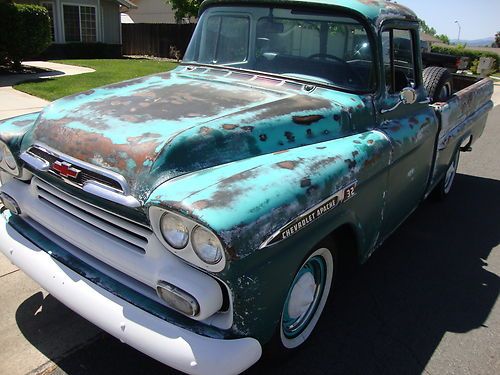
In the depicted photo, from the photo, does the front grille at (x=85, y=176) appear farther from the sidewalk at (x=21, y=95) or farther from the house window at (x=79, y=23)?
the house window at (x=79, y=23)

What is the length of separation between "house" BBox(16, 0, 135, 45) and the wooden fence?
2.21m

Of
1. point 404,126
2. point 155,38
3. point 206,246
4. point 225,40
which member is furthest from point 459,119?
point 155,38

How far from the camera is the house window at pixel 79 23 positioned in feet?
61.7

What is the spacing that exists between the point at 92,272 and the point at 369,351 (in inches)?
63.8

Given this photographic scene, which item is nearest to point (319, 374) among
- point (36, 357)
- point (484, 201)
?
point (36, 357)

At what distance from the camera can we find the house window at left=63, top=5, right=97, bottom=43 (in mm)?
18812

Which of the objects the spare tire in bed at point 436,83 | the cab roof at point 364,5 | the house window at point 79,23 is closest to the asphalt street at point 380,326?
the spare tire in bed at point 436,83

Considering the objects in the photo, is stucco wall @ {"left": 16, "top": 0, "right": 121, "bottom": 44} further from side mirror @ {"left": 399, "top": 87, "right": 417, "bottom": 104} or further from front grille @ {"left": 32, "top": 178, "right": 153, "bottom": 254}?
side mirror @ {"left": 399, "top": 87, "right": 417, "bottom": 104}

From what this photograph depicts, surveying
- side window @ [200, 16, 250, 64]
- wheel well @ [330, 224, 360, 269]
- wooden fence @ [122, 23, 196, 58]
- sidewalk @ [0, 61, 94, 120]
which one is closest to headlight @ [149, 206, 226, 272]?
wheel well @ [330, 224, 360, 269]

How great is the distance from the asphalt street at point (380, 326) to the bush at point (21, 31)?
1086 centimetres

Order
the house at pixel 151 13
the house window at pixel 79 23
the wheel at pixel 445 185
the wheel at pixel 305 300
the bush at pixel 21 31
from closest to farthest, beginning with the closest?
1. the wheel at pixel 305 300
2. the wheel at pixel 445 185
3. the bush at pixel 21 31
4. the house window at pixel 79 23
5. the house at pixel 151 13

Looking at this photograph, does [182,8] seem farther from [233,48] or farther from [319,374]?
[319,374]

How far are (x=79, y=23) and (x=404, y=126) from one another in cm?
1880

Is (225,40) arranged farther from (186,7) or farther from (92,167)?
(186,7)
